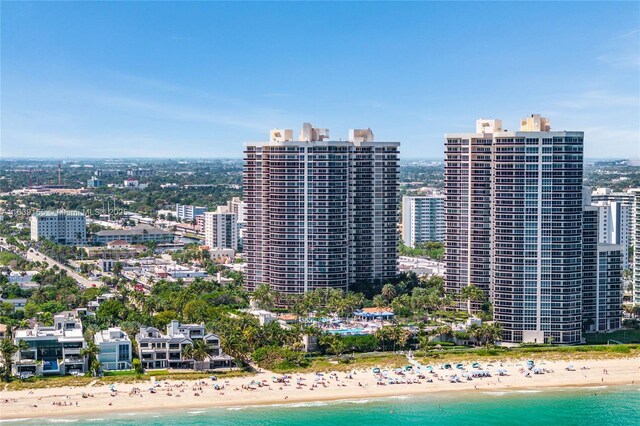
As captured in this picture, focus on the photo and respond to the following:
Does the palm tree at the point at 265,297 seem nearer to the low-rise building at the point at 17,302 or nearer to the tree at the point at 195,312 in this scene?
the tree at the point at 195,312

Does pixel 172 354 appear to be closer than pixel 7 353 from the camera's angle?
No

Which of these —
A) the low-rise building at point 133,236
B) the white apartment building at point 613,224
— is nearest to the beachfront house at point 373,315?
the white apartment building at point 613,224

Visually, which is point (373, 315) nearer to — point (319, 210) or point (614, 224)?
point (319, 210)

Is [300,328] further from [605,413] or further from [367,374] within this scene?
[605,413]

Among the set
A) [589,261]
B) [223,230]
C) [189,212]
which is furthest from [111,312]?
[189,212]

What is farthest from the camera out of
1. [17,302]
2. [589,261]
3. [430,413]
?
[17,302]
